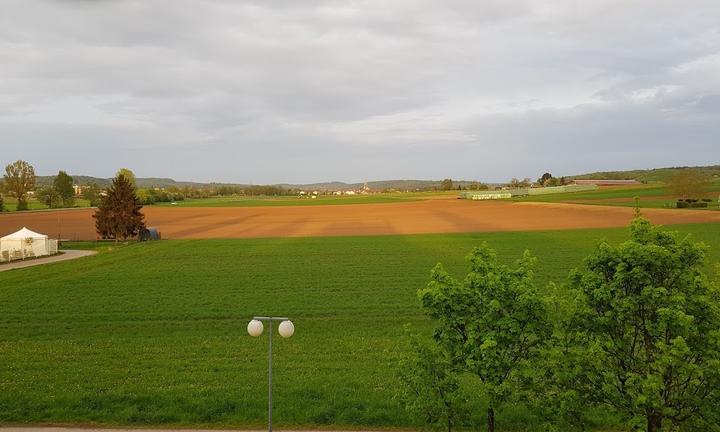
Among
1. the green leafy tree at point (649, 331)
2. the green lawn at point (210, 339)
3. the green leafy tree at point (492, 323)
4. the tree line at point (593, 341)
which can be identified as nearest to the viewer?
the green leafy tree at point (649, 331)

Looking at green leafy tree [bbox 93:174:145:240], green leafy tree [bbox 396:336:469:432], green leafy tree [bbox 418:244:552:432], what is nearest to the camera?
green leafy tree [bbox 418:244:552:432]

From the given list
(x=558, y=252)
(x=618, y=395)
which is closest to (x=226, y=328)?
(x=618, y=395)

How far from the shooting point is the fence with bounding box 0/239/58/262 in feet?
144

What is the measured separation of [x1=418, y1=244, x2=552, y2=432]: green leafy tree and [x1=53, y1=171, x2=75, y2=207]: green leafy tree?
470ft

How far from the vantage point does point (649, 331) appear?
8656mm

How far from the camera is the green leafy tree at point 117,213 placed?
57094mm

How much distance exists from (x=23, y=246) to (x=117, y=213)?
12.6 meters

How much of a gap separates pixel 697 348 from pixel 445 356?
4487mm

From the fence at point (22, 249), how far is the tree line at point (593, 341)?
153ft

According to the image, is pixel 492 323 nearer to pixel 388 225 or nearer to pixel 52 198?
pixel 388 225

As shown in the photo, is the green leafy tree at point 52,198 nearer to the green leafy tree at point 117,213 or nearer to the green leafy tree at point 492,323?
the green leafy tree at point 117,213

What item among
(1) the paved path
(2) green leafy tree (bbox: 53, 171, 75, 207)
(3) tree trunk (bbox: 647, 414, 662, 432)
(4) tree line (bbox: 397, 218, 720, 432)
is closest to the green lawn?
(4) tree line (bbox: 397, 218, 720, 432)

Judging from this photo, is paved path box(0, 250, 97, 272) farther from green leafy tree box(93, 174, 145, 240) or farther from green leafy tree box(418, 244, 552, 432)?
green leafy tree box(418, 244, 552, 432)

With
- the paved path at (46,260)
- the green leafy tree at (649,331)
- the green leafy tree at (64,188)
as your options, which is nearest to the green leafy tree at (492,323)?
the green leafy tree at (649,331)
